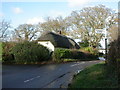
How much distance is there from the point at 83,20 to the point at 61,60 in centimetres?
1999

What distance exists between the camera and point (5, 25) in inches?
1604

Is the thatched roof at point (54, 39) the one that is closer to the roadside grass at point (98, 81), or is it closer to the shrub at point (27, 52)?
the shrub at point (27, 52)

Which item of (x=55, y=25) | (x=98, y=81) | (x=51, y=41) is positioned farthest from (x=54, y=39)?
(x=98, y=81)

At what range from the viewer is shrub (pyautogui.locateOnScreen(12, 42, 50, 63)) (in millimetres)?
25516

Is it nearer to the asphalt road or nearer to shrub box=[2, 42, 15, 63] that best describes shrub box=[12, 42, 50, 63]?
shrub box=[2, 42, 15, 63]

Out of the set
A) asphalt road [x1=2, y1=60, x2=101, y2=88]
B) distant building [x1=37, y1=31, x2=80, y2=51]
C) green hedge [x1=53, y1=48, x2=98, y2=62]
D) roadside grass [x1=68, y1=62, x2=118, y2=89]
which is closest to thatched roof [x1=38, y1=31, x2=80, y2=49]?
distant building [x1=37, y1=31, x2=80, y2=51]

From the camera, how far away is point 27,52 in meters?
25.7

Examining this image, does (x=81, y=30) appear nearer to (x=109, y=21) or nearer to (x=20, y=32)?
(x=109, y=21)

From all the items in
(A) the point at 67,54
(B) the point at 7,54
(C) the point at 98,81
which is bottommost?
(C) the point at 98,81

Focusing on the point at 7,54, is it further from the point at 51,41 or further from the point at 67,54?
the point at 51,41

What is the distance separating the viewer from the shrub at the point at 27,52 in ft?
83.7

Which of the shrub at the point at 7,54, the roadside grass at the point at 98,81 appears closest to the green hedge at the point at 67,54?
the shrub at the point at 7,54

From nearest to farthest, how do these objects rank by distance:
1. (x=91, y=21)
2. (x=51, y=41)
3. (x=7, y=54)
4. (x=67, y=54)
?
1. (x=7, y=54)
2. (x=67, y=54)
3. (x=51, y=41)
4. (x=91, y=21)

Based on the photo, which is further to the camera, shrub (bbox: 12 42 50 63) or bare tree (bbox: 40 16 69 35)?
bare tree (bbox: 40 16 69 35)
